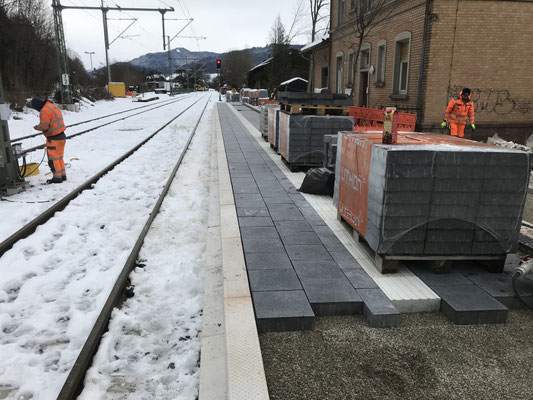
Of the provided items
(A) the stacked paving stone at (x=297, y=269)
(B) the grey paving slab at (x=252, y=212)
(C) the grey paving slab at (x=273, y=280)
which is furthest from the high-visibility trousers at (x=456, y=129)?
(C) the grey paving slab at (x=273, y=280)

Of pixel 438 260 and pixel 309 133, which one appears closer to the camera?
pixel 438 260

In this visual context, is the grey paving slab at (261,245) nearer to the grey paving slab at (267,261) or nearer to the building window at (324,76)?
the grey paving slab at (267,261)

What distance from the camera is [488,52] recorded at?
13.5 meters

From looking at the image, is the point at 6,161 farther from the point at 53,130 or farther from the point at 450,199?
the point at 450,199

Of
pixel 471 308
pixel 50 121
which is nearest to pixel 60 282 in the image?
pixel 471 308

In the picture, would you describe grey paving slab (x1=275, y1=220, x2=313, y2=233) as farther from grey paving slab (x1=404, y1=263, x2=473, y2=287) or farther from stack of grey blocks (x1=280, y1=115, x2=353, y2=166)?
stack of grey blocks (x1=280, y1=115, x2=353, y2=166)

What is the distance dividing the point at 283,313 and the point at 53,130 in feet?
24.5

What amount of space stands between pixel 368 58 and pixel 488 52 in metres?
6.21

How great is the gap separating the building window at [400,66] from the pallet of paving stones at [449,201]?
39.0 ft

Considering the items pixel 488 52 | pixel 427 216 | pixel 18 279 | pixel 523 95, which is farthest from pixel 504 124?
pixel 18 279

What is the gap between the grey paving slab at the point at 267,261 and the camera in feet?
15.5

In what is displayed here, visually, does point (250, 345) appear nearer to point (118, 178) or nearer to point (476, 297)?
point (476, 297)

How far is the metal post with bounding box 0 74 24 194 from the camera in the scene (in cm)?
825

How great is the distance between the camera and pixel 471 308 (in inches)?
151
